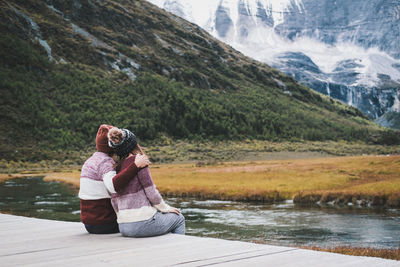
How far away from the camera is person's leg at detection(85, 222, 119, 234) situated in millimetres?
10023

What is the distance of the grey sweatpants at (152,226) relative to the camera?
9.29 meters

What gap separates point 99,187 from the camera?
972 centimetres

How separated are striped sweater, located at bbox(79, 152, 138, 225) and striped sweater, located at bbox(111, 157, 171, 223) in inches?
6.7

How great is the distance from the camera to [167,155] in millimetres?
139750

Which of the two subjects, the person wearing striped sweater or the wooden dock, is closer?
the wooden dock

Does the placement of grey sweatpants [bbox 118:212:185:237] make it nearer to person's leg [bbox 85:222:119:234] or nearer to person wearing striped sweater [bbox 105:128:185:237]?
person wearing striped sweater [bbox 105:128:185:237]

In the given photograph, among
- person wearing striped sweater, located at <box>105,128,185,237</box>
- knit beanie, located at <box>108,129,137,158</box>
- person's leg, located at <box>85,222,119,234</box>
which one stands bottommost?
person's leg, located at <box>85,222,119,234</box>

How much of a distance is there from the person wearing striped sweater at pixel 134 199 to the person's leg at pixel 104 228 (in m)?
0.54

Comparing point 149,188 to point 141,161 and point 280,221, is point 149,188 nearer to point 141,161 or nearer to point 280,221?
point 141,161

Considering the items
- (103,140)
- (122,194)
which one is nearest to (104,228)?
(122,194)

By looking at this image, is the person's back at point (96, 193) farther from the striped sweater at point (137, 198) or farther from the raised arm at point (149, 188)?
the raised arm at point (149, 188)

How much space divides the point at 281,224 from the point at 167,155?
4561 inches

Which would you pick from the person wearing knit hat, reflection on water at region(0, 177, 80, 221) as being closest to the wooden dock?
the person wearing knit hat

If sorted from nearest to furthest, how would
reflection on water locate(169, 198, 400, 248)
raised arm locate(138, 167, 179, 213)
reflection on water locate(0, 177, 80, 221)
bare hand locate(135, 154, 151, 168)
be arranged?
bare hand locate(135, 154, 151, 168)
raised arm locate(138, 167, 179, 213)
reflection on water locate(169, 198, 400, 248)
reflection on water locate(0, 177, 80, 221)
